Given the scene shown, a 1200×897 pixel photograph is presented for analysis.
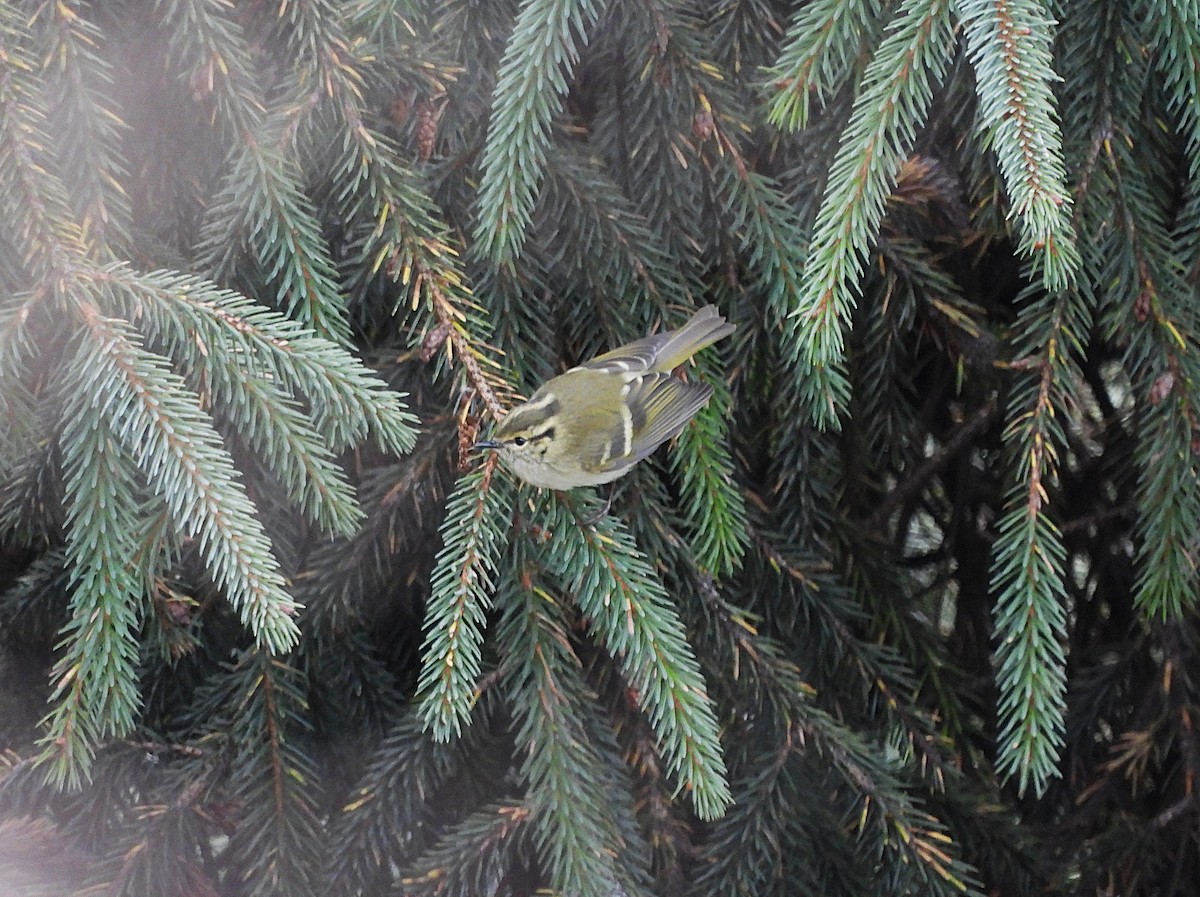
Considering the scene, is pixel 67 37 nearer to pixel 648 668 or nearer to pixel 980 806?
pixel 648 668

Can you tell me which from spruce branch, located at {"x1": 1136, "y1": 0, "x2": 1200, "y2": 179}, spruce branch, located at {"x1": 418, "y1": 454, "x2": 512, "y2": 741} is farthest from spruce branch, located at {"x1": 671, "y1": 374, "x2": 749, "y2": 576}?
spruce branch, located at {"x1": 1136, "y1": 0, "x2": 1200, "y2": 179}

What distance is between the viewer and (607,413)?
1738 millimetres

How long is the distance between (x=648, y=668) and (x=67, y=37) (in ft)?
3.33

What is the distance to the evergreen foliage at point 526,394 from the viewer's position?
4.40 ft

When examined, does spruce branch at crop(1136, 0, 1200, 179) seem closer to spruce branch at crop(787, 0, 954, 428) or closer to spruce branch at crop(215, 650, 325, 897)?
spruce branch at crop(787, 0, 954, 428)

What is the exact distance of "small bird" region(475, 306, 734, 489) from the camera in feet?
4.84

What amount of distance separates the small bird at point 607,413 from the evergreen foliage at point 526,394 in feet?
0.17

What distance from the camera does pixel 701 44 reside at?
64.6 inches

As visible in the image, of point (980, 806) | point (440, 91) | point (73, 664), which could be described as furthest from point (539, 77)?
point (980, 806)

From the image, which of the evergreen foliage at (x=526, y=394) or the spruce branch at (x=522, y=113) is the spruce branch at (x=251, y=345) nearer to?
the evergreen foliage at (x=526, y=394)

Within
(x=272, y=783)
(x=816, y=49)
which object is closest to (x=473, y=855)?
(x=272, y=783)

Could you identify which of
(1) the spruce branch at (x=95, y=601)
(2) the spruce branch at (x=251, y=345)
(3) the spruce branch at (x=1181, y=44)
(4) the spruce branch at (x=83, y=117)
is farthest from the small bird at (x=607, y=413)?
(3) the spruce branch at (x=1181, y=44)

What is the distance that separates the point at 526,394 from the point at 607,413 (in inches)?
5.5

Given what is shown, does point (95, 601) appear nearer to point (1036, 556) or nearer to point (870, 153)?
point (870, 153)
